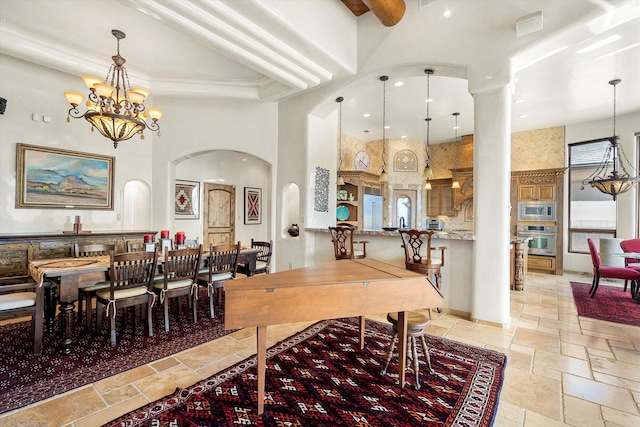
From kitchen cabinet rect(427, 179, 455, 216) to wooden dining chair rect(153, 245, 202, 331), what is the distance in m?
7.24

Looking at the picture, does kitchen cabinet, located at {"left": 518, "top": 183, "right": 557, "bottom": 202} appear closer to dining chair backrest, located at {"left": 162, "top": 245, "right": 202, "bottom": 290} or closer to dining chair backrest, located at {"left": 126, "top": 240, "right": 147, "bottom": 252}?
dining chair backrest, located at {"left": 162, "top": 245, "right": 202, "bottom": 290}

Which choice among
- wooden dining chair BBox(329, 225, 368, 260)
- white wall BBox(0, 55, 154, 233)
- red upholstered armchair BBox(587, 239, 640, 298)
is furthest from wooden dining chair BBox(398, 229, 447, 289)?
white wall BBox(0, 55, 154, 233)

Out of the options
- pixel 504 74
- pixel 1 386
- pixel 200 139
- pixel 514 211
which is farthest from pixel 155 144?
pixel 514 211

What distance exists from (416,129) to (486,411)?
23.2 ft

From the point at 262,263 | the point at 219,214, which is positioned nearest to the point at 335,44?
the point at 262,263

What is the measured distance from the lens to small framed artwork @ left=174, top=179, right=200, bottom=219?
707cm

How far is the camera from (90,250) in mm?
3988

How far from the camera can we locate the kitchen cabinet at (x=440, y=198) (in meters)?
8.61

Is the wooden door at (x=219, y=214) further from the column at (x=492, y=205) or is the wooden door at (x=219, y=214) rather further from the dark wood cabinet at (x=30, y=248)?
the column at (x=492, y=205)

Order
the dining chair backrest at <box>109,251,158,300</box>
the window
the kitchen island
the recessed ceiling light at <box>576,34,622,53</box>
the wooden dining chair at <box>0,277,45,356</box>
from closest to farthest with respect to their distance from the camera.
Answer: the wooden dining chair at <box>0,277,45,356</box> < the dining chair backrest at <box>109,251,158,300</box> < the recessed ceiling light at <box>576,34,622,53</box> < the kitchen island < the window

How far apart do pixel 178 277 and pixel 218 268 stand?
0.50 meters

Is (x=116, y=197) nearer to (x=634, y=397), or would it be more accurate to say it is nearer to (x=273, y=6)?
(x=273, y=6)

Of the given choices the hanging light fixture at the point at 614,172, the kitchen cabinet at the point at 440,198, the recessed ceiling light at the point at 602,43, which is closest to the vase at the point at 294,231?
the kitchen cabinet at the point at 440,198

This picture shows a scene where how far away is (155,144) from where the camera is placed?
231 inches
